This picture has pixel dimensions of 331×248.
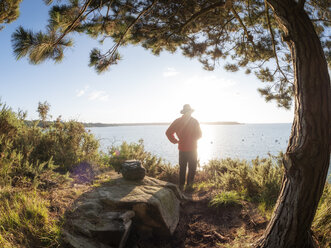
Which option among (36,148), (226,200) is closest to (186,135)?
(226,200)

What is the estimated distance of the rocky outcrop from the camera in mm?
2717

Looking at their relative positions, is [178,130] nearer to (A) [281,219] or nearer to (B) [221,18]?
Result: (B) [221,18]

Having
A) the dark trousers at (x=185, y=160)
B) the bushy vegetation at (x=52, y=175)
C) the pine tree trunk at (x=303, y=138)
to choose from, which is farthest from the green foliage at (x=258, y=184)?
the pine tree trunk at (x=303, y=138)

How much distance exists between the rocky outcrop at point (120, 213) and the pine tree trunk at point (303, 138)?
180cm

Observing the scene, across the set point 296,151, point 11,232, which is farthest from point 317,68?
point 11,232

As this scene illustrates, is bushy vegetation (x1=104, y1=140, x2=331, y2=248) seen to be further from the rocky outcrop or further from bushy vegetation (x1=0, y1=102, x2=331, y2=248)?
the rocky outcrop

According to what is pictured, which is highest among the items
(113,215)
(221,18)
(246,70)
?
(221,18)

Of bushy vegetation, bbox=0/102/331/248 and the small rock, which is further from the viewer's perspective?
the small rock

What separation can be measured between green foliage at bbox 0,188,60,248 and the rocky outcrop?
211mm

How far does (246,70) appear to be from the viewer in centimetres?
550

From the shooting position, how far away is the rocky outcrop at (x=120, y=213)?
2.72 meters

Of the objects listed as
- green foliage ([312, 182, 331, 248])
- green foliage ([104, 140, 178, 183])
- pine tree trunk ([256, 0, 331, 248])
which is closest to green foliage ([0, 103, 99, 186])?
green foliage ([104, 140, 178, 183])

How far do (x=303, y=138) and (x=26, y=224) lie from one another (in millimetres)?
3518

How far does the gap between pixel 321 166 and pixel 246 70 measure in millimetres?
3873
